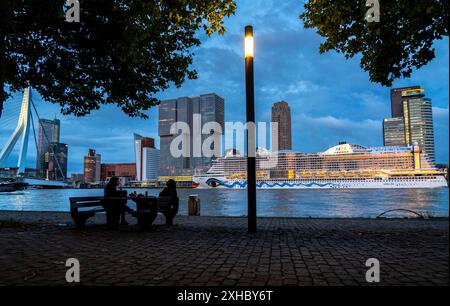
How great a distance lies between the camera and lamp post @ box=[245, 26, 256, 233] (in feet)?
21.9

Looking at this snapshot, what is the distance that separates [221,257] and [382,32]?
4.96m

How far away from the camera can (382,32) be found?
569 cm

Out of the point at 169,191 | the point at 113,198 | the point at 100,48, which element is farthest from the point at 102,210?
the point at 100,48

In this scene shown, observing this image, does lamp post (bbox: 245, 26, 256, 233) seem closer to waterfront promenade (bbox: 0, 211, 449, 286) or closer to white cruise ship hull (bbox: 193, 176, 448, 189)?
waterfront promenade (bbox: 0, 211, 449, 286)

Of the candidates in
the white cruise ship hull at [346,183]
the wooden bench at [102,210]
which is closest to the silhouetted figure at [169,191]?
the wooden bench at [102,210]

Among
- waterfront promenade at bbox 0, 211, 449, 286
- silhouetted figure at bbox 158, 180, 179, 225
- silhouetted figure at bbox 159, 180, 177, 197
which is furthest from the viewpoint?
silhouetted figure at bbox 159, 180, 177, 197

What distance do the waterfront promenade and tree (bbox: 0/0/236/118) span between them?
339cm

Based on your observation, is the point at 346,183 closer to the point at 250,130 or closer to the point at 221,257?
the point at 250,130

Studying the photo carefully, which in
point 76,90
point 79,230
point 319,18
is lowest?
point 79,230

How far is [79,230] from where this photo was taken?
24.0ft

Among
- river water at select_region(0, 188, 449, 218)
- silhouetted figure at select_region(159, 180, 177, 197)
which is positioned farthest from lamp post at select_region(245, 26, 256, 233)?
river water at select_region(0, 188, 449, 218)
